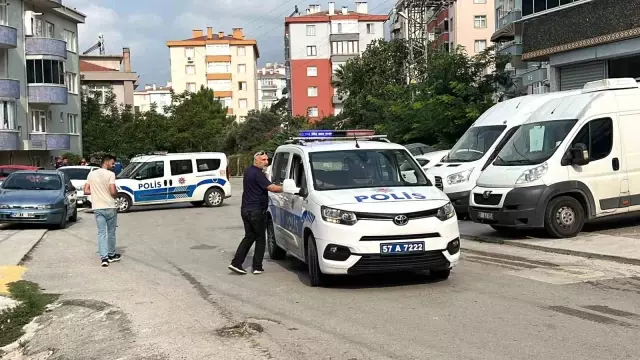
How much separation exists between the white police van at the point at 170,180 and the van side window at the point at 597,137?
15328mm

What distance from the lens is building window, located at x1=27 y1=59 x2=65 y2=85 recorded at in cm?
4712

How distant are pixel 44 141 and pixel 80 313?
42.7m

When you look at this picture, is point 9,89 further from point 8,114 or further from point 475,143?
point 475,143

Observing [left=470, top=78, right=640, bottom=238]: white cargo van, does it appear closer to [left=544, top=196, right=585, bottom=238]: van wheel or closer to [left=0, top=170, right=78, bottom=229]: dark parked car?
[left=544, top=196, right=585, bottom=238]: van wheel

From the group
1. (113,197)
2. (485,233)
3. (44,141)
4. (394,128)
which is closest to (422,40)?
(394,128)

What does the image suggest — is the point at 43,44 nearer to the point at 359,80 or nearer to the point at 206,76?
the point at 359,80

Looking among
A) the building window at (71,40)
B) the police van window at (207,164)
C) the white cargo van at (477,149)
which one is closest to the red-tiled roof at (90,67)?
the building window at (71,40)

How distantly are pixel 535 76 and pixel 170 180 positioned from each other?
56.0 ft

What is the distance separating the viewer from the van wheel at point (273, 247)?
37.8 ft

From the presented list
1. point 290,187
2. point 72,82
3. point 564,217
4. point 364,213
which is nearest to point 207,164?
point 564,217

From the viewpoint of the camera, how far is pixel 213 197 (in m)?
25.7

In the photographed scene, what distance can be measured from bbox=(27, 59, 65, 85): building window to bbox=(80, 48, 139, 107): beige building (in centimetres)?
2274

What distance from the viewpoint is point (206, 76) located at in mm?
109500

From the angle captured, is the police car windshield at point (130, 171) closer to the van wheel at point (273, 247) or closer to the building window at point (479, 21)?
the van wheel at point (273, 247)
